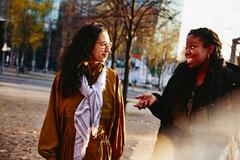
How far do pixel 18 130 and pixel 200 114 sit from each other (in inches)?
309

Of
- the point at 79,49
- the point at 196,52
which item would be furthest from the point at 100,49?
the point at 196,52

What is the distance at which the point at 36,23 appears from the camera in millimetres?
65438

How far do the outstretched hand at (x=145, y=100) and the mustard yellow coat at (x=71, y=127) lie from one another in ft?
0.47

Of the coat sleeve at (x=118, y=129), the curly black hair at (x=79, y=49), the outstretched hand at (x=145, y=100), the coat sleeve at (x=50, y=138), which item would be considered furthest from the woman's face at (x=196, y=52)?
the coat sleeve at (x=50, y=138)

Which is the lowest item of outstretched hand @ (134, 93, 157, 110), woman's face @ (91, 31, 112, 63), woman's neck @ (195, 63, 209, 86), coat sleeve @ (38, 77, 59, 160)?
coat sleeve @ (38, 77, 59, 160)

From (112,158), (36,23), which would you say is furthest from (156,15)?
(36,23)

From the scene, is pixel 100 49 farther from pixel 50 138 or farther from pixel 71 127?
pixel 50 138

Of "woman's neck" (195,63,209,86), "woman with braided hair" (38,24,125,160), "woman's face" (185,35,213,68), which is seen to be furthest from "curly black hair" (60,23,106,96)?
"woman's neck" (195,63,209,86)

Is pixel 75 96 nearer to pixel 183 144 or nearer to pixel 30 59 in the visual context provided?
pixel 183 144

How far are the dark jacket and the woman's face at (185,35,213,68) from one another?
10 cm

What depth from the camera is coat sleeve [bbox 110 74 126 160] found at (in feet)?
12.3

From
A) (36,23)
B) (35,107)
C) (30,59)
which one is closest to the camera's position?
(35,107)

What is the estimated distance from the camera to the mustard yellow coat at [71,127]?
3.62 m

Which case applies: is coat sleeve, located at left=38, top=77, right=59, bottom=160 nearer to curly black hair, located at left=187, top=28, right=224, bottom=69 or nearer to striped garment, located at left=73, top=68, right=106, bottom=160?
striped garment, located at left=73, top=68, right=106, bottom=160
